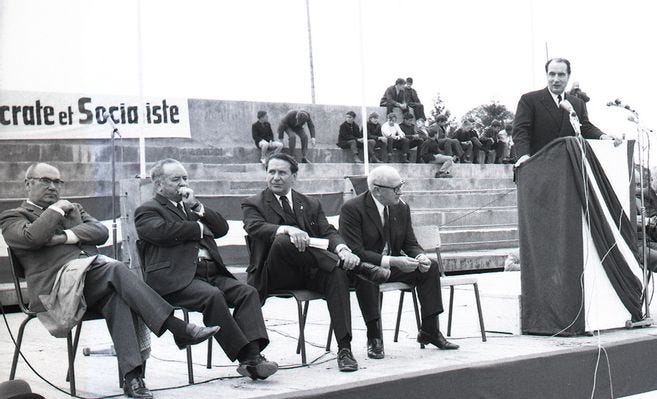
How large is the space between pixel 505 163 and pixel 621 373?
1502 centimetres

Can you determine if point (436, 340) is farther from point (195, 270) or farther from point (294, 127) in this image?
point (294, 127)

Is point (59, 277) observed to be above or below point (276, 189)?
below

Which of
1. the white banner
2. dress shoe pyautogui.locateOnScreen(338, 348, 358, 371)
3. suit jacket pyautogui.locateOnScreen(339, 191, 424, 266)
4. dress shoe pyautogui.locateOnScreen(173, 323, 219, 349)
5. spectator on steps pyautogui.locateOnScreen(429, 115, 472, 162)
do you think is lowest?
dress shoe pyautogui.locateOnScreen(338, 348, 358, 371)

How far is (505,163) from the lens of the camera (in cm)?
2030

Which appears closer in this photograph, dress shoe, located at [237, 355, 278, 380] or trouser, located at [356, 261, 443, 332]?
dress shoe, located at [237, 355, 278, 380]

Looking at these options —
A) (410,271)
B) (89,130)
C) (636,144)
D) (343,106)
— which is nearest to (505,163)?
(343,106)

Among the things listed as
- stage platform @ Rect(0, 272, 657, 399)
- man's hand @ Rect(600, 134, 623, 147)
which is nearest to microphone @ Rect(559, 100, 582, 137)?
man's hand @ Rect(600, 134, 623, 147)

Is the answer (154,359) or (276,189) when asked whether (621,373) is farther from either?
(154,359)

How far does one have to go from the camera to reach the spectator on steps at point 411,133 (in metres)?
17.9

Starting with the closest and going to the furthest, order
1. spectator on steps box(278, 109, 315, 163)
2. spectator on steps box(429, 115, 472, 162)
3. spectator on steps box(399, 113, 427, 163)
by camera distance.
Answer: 1. spectator on steps box(278, 109, 315, 163)
2. spectator on steps box(399, 113, 427, 163)
3. spectator on steps box(429, 115, 472, 162)

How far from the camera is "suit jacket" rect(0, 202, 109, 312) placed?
4219mm

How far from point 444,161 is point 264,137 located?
12.6ft

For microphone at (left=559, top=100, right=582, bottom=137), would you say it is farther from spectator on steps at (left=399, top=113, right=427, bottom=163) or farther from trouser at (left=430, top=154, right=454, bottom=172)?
spectator on steps at (left=399, top=113, right=427, bottom=163)

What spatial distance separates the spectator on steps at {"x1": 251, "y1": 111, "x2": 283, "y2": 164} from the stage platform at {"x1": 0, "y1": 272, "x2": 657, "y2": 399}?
9.18 metres
